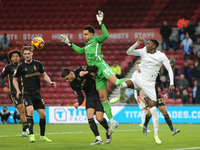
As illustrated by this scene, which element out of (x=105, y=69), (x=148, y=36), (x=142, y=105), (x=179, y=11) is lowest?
(x=142, y=105)

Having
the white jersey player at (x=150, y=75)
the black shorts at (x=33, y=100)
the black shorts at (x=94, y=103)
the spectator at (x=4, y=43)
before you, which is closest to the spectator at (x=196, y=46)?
the white jersey player at (x=150, y=75)

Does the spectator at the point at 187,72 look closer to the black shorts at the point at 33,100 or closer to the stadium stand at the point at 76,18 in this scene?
the stadium stand at the point at 76,18

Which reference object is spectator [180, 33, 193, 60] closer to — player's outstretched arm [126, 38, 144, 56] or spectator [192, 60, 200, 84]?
spectator [192, 60, 200, 84]

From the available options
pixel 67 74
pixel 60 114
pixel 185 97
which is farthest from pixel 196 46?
pixel 67 74

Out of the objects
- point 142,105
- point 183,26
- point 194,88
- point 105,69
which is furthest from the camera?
point 183,26

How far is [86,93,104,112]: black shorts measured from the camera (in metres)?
8.72

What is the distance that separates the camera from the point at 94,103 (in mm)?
8758

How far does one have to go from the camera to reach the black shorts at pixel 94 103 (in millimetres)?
8719

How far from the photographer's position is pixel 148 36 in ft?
75.8

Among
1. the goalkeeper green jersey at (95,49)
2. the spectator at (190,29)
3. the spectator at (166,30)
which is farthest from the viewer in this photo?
the spectator at (166,30)

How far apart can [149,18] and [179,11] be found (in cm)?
201

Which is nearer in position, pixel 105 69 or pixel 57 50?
pixel 105 69

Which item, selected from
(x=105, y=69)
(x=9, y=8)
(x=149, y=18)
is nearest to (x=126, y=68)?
(x=149, y=18)

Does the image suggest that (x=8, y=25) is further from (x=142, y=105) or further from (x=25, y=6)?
(x=142, y=105)
